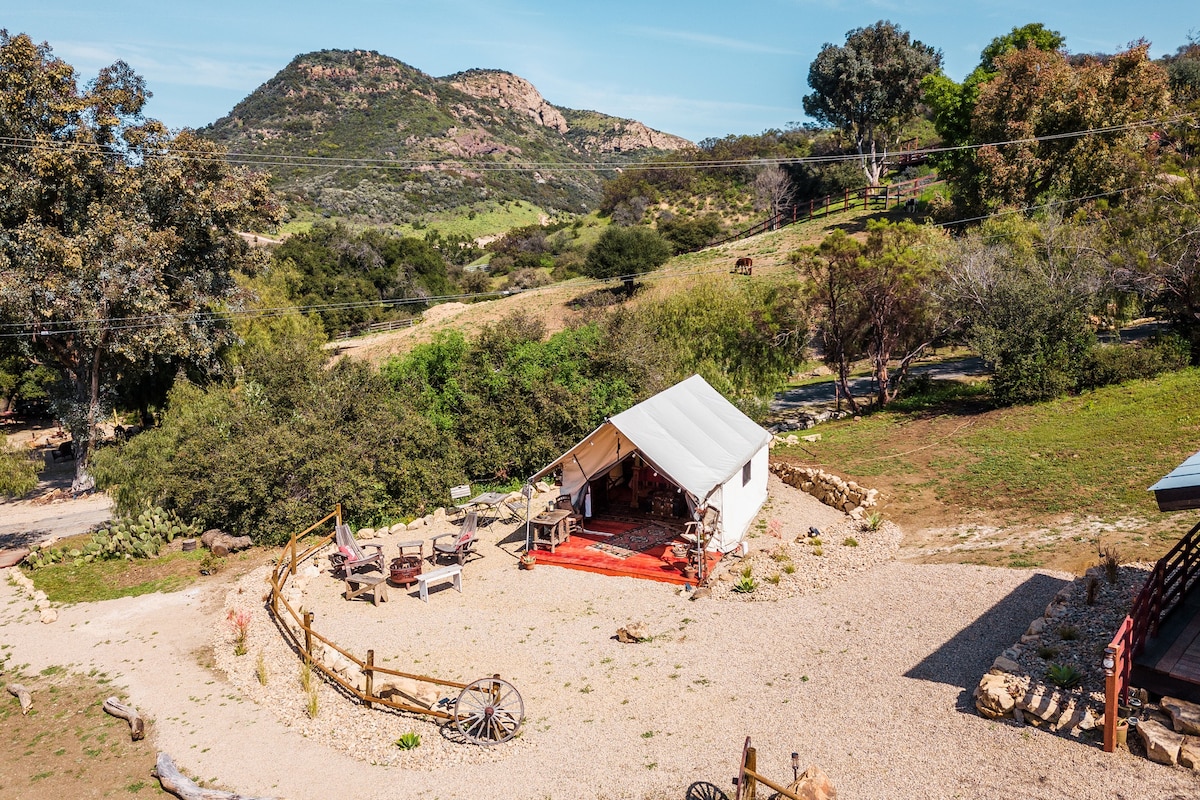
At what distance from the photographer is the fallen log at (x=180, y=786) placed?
8570 millimetres

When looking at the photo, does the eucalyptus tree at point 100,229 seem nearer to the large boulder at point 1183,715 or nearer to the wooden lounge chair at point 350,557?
the wooden lounge chair at point 350,557

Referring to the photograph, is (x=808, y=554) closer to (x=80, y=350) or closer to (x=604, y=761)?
(x=604, y=761)

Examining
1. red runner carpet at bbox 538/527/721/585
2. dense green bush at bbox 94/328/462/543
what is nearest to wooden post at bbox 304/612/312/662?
red runner carpet at bbox 538/527/721/585

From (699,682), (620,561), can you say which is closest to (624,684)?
(699,682)

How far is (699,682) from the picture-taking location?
34.6ft

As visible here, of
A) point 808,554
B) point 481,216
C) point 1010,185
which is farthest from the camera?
point 481,216

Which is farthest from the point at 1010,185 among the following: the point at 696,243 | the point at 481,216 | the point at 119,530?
the point at 481,216

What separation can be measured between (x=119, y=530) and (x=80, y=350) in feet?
37.7

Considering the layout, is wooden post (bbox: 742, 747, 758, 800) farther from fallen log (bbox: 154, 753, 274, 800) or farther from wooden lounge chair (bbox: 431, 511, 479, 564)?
wooden lounge chair (bbox: 431, 511, 479, 564)

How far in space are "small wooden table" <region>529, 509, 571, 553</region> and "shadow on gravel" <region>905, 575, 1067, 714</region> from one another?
25.0 ft

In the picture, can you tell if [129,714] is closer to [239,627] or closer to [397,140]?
[239,627]

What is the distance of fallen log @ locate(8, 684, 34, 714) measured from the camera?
11.1 metres

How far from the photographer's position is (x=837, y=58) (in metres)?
54.7

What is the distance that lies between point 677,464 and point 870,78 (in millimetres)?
48979
